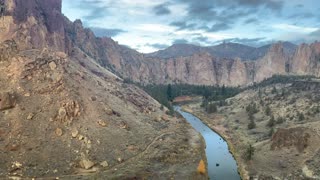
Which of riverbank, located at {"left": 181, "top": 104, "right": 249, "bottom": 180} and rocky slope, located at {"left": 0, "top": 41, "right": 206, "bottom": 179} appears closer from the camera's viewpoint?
rocky slope, located at {"left": 0, "top": 41, "right": 206, "bottom": 179}

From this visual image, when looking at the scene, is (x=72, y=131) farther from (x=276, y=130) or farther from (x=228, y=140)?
(x=276, y=130)

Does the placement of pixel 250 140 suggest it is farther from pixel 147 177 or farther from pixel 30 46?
pixel 30 46

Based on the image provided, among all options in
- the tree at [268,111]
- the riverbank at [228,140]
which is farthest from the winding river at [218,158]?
the tree at [268,111]

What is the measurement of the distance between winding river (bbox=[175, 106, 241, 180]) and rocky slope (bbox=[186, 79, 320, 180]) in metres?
1.61

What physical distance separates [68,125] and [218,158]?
2793 centimetres

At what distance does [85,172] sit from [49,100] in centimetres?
2159

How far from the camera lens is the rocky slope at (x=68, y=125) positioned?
63406mm

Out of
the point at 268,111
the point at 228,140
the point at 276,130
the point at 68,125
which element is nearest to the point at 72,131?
the point at 68,125

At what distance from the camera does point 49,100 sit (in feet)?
258

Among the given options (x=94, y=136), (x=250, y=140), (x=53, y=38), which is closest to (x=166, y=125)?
(x=250, y=140)

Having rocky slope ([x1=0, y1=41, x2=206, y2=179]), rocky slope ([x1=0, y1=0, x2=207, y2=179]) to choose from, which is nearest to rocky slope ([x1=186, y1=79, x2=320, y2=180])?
rocky slope ([x1=0, y1=0, x2=207, y2=179])

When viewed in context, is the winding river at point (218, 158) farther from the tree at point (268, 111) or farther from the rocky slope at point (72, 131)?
the tree at point (268, 111)

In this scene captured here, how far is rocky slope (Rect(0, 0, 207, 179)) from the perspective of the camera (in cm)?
6341

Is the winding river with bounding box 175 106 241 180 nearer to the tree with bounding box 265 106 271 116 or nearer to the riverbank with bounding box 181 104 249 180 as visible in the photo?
the riverbank with bounding box 181 104 249 180
